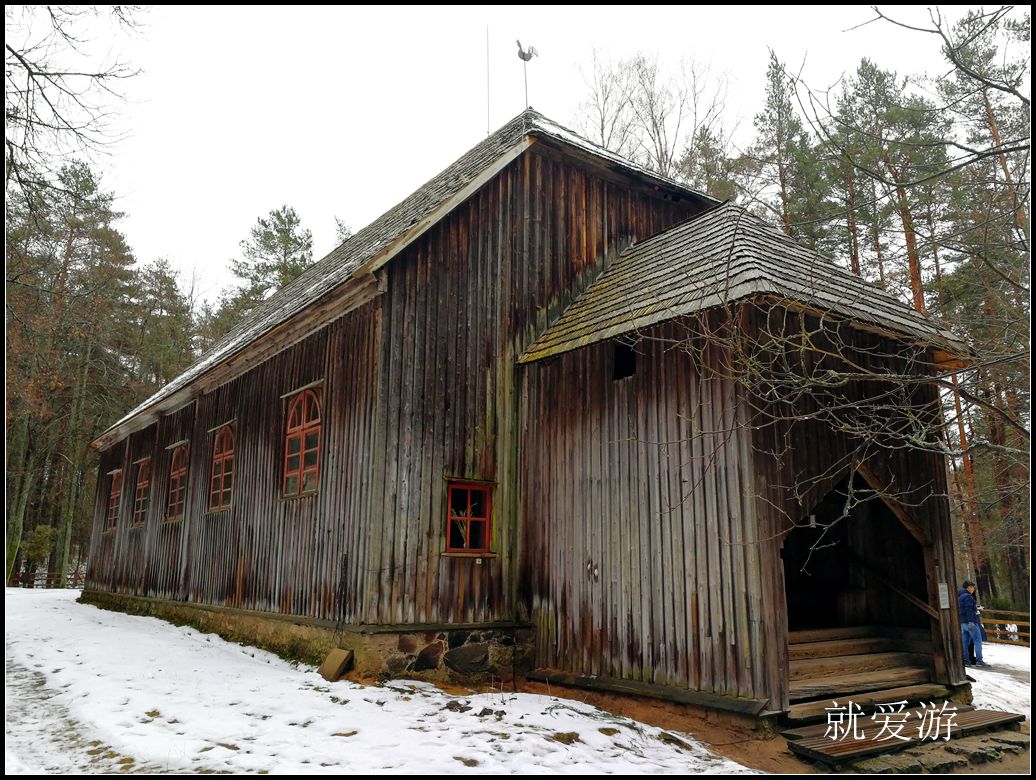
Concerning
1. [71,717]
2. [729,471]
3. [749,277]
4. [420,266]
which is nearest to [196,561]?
[71,717]

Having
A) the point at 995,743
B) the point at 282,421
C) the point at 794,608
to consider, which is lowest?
the point at 995,743

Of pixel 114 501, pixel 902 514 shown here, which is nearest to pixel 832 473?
pixel 902 514

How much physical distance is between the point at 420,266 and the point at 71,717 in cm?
608

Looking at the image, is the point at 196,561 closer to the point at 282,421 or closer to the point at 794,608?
the point at 282,421

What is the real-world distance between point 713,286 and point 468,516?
445 centimetres

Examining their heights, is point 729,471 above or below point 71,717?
above

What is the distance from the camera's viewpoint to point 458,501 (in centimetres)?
925

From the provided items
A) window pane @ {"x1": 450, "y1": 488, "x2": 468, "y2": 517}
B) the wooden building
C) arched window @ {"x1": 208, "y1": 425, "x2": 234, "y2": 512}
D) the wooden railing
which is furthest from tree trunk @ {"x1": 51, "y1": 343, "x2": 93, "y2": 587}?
the wooden railing

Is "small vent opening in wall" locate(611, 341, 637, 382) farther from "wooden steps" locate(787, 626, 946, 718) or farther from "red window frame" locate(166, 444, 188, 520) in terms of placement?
"red window frame" locate(166, 444, 188, 520)

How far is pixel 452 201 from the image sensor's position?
9.22 metres

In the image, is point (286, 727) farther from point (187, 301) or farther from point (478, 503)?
point (187, 301)

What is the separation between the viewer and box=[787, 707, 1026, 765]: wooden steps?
5.75 metres

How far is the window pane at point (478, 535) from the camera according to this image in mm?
9203

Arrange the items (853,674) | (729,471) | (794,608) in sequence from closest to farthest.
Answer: (729,471) < (853,674) < (794,608)
